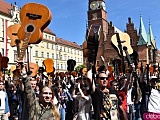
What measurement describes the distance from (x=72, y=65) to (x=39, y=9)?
291 inches

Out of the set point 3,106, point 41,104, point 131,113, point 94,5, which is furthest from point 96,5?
point 41,104

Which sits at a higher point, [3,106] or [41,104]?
[41,104]

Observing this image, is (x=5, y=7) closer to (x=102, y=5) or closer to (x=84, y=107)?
(x=102, y=5)

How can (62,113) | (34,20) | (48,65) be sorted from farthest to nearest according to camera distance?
(48,65) < (62,113) < (34,20)

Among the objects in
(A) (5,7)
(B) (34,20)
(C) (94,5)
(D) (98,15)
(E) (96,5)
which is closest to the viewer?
(B) (34,20)

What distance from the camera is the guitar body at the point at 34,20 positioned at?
15.5ft

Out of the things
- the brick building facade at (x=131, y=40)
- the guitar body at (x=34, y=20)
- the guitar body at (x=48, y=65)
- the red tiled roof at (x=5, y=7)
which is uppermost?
the red tiled roof at (x=5, y=7)

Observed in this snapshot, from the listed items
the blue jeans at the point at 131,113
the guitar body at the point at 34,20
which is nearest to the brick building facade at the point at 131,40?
the blue jeans at the point at 131,113

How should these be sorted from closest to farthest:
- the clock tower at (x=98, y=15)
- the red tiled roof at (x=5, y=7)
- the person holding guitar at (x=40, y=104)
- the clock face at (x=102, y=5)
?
1. the person holding guitar at (x=40, y=104)
2. the red tiled roof at (x=5, y=7)
3. the clock tower at (x=98, y=15)
4. the clock face at (x=102, y=5)

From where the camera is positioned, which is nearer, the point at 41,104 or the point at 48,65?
the point at 41,104

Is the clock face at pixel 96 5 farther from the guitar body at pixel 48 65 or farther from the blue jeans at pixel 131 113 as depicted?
the blue jeans at pixel 131 113

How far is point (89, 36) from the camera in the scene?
431cm

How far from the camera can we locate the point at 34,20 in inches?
190

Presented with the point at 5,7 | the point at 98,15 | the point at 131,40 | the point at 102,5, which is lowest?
the point at 131,40
